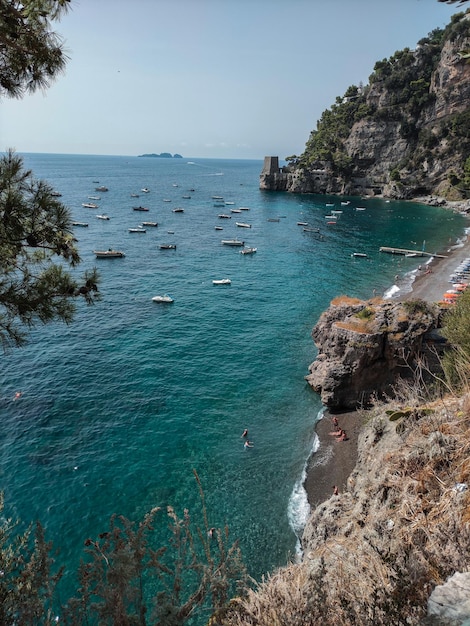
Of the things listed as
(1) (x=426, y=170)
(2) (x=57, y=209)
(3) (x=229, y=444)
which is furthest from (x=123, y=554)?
(1) (x=426, y=170)

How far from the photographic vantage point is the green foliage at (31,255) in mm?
7211

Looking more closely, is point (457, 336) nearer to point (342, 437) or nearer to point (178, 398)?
point (342, 437)

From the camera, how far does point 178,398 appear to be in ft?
93.8

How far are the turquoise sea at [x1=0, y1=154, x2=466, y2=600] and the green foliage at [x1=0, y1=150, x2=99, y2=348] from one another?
13969 millimetres

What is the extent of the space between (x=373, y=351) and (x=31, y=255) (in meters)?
22.8

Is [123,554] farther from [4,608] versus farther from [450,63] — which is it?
[450,63]

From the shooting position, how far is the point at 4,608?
22.6 feet

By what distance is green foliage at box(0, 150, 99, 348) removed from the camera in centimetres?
721

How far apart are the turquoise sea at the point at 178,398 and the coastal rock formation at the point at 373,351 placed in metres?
2.35

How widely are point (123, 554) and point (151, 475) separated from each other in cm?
1604

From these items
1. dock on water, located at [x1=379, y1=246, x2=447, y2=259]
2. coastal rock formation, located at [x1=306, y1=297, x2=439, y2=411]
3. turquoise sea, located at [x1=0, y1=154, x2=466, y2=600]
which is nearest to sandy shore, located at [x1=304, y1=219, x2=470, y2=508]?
turquoise sea, located at [x1=0, y1=154, x2=466, y2=600]

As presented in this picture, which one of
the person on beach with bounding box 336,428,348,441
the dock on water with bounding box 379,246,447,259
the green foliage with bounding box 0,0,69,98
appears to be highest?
the green foliage with bounding box 0,0,69,98

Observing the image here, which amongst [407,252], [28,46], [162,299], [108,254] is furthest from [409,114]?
[28,46]

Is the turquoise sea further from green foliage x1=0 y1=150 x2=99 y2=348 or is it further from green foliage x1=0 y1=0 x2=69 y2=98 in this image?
green foliage x1=0 y1=0 x2=69 y2=98
